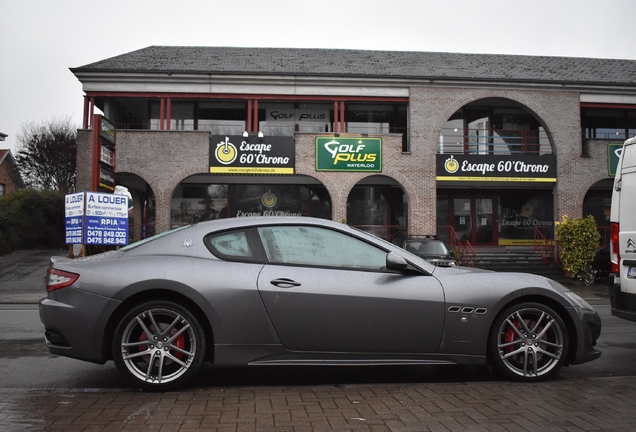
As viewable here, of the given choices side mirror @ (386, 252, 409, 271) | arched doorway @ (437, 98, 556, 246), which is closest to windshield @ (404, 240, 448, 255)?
arched doorway @ (437, 98, 556, 246)

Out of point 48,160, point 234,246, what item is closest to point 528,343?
point 234,246

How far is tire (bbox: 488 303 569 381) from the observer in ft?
15.0

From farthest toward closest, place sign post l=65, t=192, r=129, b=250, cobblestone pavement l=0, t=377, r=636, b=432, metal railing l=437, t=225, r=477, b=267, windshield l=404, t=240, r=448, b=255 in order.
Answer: metal railing l=437, t=225, r=477, b=267
windshield l=404, t=240, r=448, b=255
sign post l=65, t=192, r=129, b=250
cobblestone pavement l=0, t=377, r=636, b=432

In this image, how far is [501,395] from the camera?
13.8ft

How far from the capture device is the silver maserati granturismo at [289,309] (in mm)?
4297

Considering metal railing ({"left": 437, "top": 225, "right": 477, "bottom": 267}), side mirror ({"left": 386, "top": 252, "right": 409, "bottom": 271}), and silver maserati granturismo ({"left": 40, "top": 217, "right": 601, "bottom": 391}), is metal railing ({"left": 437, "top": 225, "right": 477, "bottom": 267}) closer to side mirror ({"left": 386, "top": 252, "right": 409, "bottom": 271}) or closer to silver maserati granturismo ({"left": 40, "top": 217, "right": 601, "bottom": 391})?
silver maserati granturismo ({"left": 40, "top": 217, "right": 601, "bottom": 391})

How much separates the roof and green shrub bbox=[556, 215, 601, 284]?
666 cm

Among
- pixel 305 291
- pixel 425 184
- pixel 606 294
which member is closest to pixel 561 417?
pixel 305 291

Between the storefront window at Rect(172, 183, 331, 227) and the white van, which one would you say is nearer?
the white van

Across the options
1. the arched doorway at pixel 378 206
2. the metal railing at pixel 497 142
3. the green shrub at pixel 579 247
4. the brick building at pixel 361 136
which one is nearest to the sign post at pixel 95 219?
the brick building at pixel 361 136

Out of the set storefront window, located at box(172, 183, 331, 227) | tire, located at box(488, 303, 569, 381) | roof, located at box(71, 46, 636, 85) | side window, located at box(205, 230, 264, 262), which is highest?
roof, located at box(71, 46, 636, 85)

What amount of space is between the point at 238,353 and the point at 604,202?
26.1 metres

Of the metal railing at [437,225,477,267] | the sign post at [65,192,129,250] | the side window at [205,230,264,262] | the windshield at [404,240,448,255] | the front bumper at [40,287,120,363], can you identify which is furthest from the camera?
the metal railing at [437,225,477,267]

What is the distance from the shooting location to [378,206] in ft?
79.3
